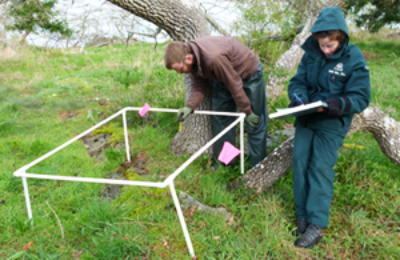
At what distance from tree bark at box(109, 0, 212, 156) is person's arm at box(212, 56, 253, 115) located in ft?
2.57

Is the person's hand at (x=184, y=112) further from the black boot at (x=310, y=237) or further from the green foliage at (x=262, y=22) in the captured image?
the green foliage at (x=262, y=22)

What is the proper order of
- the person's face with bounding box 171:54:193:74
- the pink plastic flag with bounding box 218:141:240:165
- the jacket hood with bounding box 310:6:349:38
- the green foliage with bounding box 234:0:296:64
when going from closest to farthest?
the jacket hood with bounding box 310:6:349:38 < the person's face with bounding box 171:54:193:74 < the pink plastic flag with bounding box 218:141:240:165 < the green foliage with bounding box 234:0:296:64

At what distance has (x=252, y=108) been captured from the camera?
3.28 metres

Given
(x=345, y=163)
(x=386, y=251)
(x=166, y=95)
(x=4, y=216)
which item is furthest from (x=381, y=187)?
(x=4, y=216)

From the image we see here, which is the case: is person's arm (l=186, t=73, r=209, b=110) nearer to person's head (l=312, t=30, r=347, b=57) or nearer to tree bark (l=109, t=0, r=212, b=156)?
tree bark (l=109, t=0, r=212, b=156)

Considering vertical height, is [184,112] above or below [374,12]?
below

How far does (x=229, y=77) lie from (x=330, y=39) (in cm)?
92


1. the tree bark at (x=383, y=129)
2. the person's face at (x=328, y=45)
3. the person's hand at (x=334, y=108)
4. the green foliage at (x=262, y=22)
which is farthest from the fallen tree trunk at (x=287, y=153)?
the green foliage at (x=262, y=22)

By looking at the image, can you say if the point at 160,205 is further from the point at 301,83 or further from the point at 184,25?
the point at 184,25

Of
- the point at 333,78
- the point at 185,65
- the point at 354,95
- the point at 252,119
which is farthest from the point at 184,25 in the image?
the point at 354,95

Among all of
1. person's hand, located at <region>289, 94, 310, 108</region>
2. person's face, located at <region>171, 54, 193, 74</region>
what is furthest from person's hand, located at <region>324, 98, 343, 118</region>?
person's face, located at <region>171, 54, 193, 74</region>

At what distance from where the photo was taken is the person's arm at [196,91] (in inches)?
130

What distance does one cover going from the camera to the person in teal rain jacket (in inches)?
91.4

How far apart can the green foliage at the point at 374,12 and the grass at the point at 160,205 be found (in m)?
4.89
